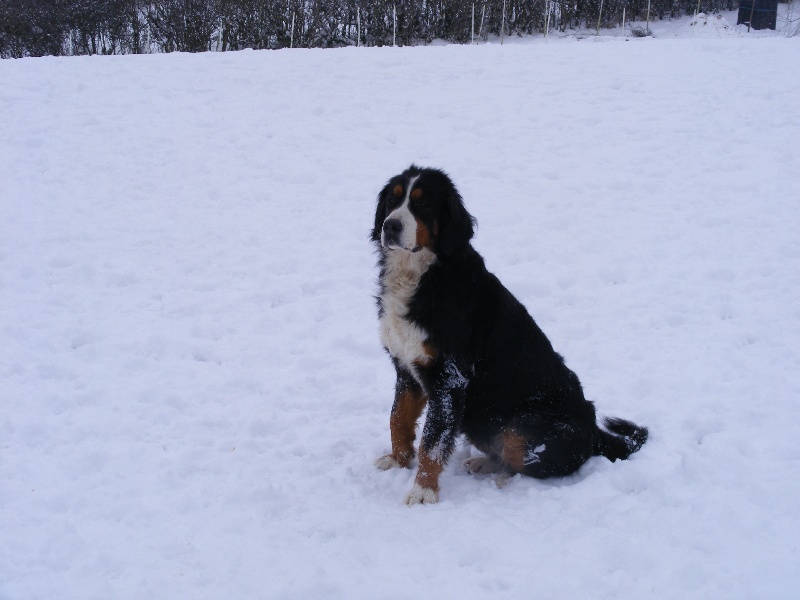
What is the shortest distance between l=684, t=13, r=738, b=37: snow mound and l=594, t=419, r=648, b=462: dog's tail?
21.0 meters

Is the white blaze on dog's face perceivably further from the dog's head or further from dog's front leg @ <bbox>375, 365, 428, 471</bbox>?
dog's front leg @ <bbox>375, 365, 428, 471</bbox>

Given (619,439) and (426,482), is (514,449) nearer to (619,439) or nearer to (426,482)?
(426,482)

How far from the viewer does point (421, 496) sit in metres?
3.60

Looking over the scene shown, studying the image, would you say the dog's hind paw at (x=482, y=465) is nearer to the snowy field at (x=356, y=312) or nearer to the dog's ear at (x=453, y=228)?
the snowy field at (x=356, y=312)

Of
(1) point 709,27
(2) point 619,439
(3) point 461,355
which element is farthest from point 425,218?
(1) point 709,27

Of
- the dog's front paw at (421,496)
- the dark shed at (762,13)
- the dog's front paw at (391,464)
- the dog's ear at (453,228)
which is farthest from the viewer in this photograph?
the dark shed at (762,13)

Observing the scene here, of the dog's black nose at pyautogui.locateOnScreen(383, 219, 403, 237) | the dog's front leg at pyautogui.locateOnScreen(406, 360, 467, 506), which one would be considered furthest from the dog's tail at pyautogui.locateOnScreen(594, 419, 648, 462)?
the dog's black nose at pyautogui.locateOnScreen(383, 219, 403, 237)

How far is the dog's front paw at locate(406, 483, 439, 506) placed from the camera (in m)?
3.59

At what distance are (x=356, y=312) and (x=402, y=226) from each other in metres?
2.91

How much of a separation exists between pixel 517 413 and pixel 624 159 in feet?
22.7

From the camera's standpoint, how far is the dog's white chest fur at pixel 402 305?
11.9 ft

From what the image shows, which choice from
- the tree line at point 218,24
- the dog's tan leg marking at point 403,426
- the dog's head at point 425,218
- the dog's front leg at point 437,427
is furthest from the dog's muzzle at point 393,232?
the tree line at point 218,24

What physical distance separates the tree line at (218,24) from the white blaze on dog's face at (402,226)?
1593 centimetres

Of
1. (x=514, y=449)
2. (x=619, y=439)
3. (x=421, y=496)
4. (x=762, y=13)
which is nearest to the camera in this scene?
(x=421, y=496)
